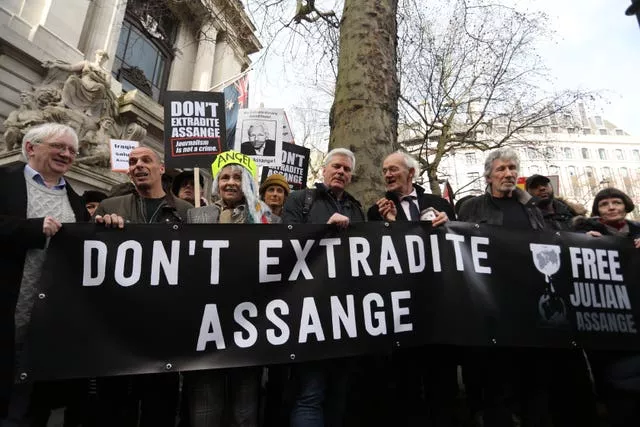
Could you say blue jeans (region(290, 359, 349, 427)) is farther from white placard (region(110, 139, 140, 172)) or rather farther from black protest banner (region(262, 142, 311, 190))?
white placard (region(110, 139, 140, 172))

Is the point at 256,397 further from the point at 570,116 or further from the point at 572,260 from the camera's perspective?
the point at 570,116

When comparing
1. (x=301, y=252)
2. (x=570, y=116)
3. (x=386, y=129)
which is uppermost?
(x=570, y=116)

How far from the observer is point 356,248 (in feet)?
7.61

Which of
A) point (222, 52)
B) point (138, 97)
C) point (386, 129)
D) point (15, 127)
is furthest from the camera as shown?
point (222, 52)

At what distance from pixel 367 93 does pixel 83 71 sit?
29.6ft

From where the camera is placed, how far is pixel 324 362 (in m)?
2.17

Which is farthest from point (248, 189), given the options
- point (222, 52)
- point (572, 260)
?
point (222, 52)

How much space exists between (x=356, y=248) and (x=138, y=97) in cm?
1115

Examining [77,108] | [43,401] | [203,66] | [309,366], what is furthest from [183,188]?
[203,66]

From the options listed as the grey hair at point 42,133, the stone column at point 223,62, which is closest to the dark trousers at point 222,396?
the grey hair at point 42,133

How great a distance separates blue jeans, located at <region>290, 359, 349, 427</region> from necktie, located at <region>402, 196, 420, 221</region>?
110 cm

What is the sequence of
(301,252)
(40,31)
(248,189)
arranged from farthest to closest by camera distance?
(40,31) < (248,189) < (301,252)

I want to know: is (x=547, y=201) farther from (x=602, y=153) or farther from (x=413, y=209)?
(x=602, y=153)

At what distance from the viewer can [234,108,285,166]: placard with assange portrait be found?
19.4 feet
